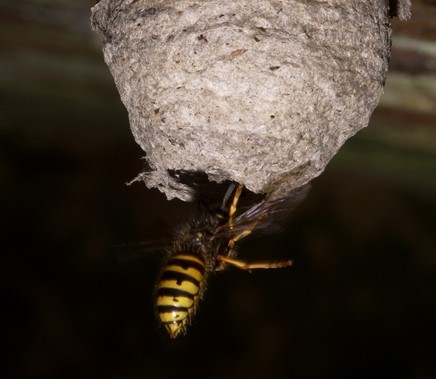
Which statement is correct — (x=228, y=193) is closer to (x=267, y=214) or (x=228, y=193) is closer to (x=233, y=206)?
(x=233, y=206)

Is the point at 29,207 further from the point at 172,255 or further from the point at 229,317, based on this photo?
the point at 172,255

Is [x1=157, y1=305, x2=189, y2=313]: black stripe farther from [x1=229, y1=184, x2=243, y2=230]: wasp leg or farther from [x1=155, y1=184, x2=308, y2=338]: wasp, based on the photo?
[x1=229, y1=184, x2=243, y2=230]: wasp leg

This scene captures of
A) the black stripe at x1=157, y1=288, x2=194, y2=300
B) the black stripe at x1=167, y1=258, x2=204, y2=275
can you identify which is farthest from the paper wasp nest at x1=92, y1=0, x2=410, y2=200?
the black stripe at x1=157, y1=288, x2=194, y2=300

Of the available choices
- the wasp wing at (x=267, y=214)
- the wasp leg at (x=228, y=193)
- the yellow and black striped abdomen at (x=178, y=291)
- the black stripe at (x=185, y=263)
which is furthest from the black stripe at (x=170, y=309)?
the wasp leg at (x=228, y=193)

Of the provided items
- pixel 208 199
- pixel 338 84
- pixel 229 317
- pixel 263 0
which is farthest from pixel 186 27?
pixel 229 317

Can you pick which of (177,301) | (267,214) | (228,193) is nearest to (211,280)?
(228,193)

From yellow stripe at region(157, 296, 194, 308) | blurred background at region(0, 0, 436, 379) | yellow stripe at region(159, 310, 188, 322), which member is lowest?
blurred background at region(0, 0, 436, 379)

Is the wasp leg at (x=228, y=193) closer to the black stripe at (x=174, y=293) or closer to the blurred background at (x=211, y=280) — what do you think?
the black stripe at (x=174, y=293)
